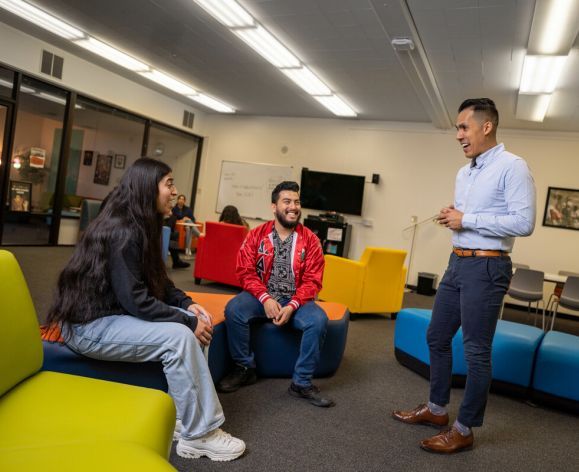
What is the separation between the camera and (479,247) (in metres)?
1.95

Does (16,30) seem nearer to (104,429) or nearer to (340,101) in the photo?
(340,101)

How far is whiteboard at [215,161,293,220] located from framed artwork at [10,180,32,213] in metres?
3.61

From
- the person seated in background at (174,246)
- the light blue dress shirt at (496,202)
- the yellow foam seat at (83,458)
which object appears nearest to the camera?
the yellow foam seat at (83,458)

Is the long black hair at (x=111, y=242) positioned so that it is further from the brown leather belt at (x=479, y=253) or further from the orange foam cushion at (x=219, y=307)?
the brown leather belt at (x=479, y=253)

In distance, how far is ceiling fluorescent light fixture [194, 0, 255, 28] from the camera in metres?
4.09

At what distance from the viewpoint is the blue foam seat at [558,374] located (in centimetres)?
258

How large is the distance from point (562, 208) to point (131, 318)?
6.98 metres

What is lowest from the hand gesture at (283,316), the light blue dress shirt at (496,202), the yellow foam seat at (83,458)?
the yellow foam seat at (83,458)

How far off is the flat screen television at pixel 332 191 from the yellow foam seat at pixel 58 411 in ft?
22.6

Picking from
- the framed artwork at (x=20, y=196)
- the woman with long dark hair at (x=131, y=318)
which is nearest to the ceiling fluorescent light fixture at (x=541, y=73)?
the woman with long dark hair at (x=131, y=318)

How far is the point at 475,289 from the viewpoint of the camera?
75.0 inches

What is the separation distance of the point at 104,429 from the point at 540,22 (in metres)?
4.06

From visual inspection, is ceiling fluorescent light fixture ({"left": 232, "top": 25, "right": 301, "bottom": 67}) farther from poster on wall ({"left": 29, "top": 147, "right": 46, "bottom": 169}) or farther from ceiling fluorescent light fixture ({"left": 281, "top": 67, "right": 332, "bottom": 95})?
poster on wall ({"left": 29, "top": 147, "right": 46, "bottom": 169})

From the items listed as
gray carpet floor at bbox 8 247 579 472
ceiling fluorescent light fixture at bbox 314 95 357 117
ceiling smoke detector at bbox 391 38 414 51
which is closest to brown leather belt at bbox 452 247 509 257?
gray carpet floor at bbox 8 247 579 472
